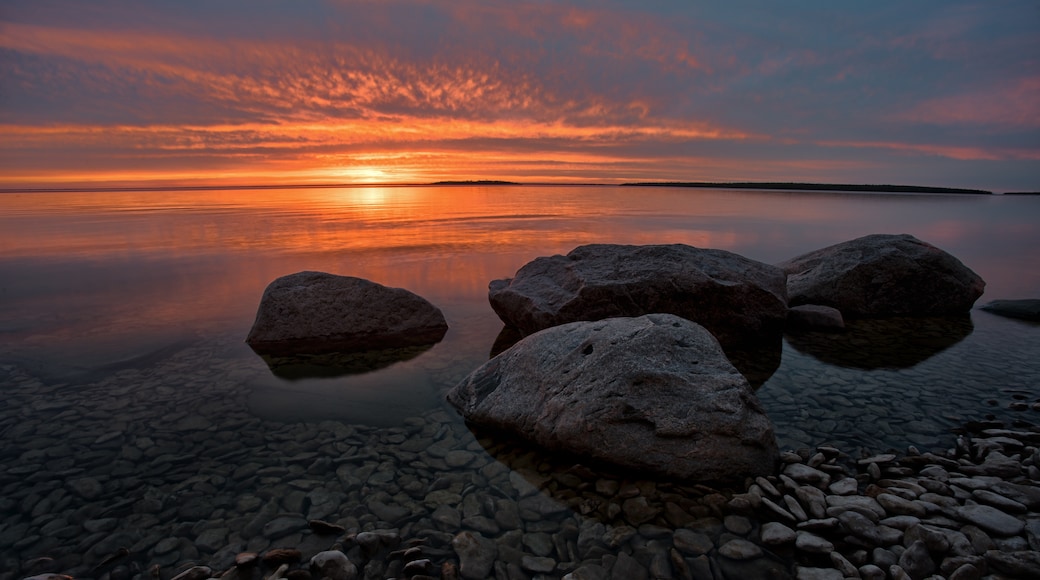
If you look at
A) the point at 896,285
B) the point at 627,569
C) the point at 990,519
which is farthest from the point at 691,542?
the point at 896,285

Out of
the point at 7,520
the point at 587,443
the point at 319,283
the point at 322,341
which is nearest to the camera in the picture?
the point at 7,520

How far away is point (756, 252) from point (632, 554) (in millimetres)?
23522

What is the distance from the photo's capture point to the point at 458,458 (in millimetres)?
5879

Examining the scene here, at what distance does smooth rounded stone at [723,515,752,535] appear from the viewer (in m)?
4.59

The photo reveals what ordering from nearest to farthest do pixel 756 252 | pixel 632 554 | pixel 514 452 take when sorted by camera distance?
pixel 632 554 < pixel 514 452 < pixel 756 252

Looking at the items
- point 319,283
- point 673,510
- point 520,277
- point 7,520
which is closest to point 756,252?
point 520,277

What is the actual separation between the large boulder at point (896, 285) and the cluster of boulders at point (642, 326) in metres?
0.03

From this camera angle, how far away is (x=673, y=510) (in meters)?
4.89

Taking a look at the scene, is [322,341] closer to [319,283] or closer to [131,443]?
[319,283]

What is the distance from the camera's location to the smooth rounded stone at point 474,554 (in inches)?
165

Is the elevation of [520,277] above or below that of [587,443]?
above

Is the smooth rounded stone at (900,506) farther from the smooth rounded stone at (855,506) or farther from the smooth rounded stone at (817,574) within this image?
the smooth rounded stone at (817,574)

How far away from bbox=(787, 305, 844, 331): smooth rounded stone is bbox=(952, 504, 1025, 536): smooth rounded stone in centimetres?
676

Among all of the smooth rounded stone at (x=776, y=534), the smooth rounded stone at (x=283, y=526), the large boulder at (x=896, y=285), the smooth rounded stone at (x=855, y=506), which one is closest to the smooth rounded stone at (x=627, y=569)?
the smooth rounded stone at (x=776, y=534)
